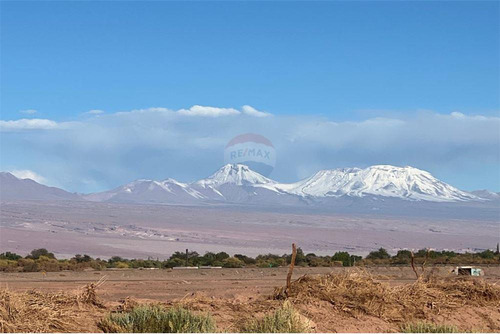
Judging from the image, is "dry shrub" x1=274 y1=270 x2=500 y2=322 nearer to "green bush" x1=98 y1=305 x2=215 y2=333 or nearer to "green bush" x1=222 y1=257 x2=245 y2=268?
"green bush" x1=98 y1=305 x2=215 y2=333

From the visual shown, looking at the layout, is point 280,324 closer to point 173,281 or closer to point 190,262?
point 173,281

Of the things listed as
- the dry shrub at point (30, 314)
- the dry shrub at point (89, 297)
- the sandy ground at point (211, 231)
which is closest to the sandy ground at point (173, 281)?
the dry shrub at point (89, 297)

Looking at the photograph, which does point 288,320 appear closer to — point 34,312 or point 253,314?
point 253,314

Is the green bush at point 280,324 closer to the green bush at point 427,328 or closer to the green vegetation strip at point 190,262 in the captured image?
the green bush at point 427,328

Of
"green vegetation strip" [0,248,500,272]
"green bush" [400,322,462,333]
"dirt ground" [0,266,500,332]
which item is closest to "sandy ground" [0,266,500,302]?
"dirt ground" [0,266,500,332]

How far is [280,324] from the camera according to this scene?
55.1 feet

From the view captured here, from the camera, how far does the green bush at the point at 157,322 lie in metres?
16.4

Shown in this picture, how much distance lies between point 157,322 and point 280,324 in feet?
7.18

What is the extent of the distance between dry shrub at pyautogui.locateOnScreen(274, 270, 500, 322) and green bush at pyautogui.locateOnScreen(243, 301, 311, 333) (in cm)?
257

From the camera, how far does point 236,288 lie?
29.8 metres

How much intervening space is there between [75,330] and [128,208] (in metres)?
160

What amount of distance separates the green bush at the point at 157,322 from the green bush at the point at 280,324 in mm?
784

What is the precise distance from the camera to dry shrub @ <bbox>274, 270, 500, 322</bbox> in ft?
64.8

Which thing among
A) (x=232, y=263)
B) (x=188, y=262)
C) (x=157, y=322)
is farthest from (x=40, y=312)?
(x=188, y=262)
